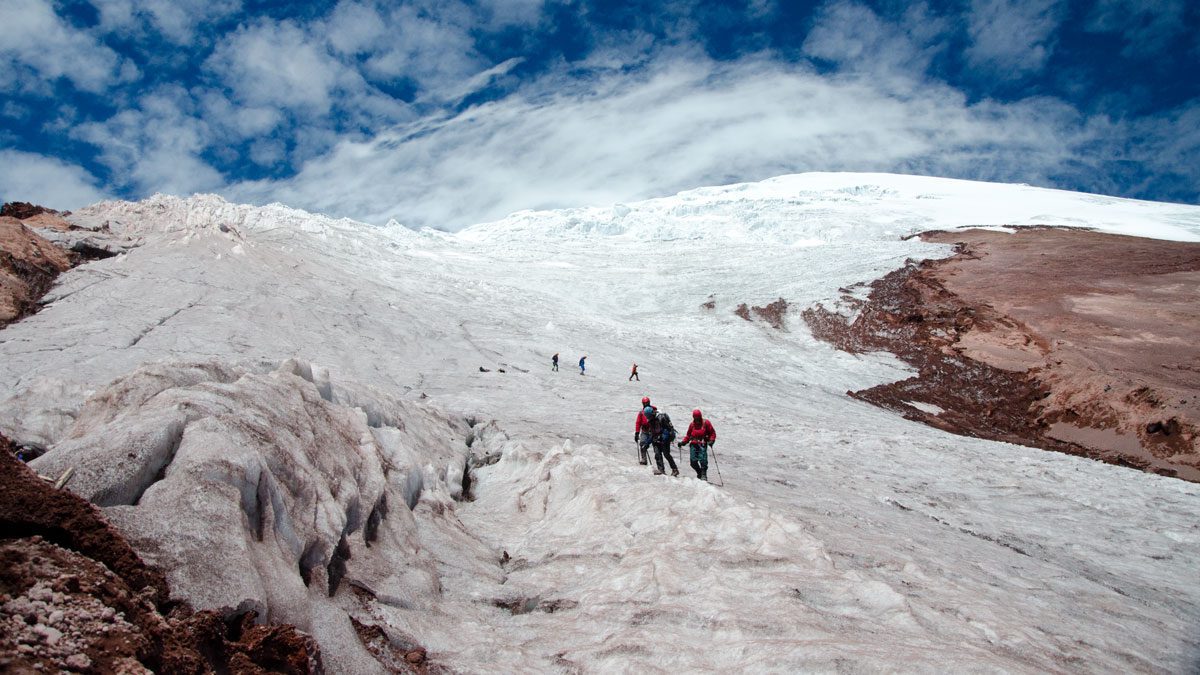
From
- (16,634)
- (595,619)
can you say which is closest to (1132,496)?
(595,619)

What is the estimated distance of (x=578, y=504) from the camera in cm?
1134

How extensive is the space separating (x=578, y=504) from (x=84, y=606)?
325 inches

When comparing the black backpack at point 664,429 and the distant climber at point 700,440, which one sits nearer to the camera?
the distant climber at point 700,440

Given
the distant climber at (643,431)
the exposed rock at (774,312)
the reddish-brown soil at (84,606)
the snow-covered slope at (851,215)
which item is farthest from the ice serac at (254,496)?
the snow-covered slope at (851,215)

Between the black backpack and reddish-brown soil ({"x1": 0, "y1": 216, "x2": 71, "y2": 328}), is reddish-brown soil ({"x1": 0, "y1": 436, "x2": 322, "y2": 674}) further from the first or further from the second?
reddish-brown soil ({"x1": 0, "y1": 216, "x2": 71, "y2": 328})

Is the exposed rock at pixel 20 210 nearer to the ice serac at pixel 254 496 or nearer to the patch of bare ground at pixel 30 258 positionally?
the patch of bare ground at pixel 30 258

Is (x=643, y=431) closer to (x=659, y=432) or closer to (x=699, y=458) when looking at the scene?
(x=659, y=432)

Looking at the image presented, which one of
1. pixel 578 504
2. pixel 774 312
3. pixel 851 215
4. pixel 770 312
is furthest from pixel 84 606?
pixel 851 215

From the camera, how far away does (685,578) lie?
25.8 ft

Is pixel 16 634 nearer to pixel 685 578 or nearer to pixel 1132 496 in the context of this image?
pixel 685 578

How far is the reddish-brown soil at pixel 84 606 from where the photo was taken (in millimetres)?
3299

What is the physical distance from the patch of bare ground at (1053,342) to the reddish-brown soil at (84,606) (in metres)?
37.9

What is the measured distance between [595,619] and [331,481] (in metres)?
4.10

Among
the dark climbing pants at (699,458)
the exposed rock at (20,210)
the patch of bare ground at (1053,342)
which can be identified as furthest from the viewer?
the exposed rock at (20,210)
